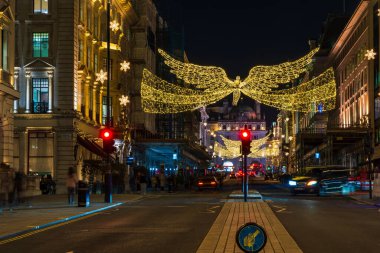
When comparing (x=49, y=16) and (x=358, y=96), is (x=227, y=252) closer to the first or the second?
(x=49, y=16)

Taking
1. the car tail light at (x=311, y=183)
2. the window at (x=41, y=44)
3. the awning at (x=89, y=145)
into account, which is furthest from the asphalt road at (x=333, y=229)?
the window at (x=41, y=44)

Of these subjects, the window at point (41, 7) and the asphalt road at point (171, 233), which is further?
the window at point (41, 7)

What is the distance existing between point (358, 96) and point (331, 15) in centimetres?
3281

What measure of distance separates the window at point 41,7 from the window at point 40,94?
4.51 m

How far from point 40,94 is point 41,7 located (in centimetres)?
577

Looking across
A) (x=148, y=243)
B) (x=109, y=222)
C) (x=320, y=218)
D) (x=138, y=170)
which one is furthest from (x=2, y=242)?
(x=138, y=170)

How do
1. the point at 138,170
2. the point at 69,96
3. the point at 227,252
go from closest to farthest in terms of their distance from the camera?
1. the point at 227,252
2. the point at 69,96
3. the point at 138,170

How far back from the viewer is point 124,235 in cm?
1775

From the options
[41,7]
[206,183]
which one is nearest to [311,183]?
[206,183]

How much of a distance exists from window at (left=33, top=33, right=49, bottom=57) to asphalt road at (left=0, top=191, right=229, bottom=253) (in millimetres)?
24144

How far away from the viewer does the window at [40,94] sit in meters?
46.8

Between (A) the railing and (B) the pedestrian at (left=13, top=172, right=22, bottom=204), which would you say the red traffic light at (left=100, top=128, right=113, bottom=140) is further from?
(A) the railing

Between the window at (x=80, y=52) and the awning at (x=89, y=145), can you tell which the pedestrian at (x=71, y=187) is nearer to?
the awning at (x=89, y=145)

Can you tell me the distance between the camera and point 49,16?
153ft
